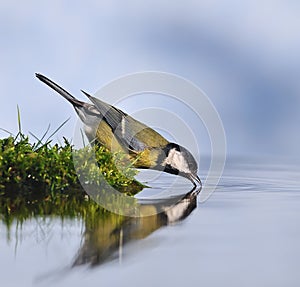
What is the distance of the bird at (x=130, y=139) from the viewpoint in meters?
6.21

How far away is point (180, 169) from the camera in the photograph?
20.8 ft

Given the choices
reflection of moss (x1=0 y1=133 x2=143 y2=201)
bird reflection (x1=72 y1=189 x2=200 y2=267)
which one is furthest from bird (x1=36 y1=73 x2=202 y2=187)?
bird reflection (x1=72 y1=189 x2=200 y2=267)

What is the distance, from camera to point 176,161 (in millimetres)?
6352

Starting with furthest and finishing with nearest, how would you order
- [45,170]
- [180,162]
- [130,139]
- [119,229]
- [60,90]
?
[60,90]
[180,162]
[130,139]
[45,170]
[119,229]

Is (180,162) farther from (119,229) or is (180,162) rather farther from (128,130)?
(119,229)

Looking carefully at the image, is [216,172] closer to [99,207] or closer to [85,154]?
[85,154]

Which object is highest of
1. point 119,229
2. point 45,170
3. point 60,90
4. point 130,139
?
point 60,90

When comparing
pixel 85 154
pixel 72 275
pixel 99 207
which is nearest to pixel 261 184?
pixel 85 154

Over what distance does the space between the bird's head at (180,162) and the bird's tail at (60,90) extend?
1.03m

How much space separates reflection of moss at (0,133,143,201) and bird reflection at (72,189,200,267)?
74 centimetres

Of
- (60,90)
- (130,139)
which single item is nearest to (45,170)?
(130,139)

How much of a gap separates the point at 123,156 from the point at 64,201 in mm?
1389

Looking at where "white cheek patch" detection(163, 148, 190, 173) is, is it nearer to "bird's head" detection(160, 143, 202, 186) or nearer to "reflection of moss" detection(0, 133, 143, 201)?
"bird's head" detection(160, 143, 202, 186)

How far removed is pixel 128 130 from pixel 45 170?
1.47 meters
